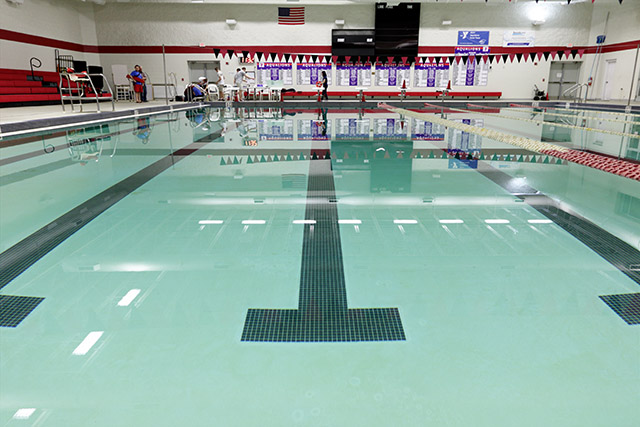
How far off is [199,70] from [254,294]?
18.2 metres

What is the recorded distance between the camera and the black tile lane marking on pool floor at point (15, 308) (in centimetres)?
139

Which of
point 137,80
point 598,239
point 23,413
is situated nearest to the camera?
point 23,413

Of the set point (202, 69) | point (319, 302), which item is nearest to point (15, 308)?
point (319, 302)

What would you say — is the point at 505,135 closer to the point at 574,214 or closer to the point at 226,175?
the point at 574,214

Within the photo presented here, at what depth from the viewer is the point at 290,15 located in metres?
16.9

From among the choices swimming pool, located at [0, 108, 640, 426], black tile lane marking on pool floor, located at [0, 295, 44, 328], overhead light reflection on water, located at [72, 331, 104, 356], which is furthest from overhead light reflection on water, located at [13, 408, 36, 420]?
black tile lane marking on pool floor, located at [0, 295, 44, 328]

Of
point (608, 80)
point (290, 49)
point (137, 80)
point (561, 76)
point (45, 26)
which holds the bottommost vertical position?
point (137, 80)

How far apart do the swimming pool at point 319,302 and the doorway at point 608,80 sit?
1742 cm

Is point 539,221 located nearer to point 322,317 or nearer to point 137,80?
point 322,317

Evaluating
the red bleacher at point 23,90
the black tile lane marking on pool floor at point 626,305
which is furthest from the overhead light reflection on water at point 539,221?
the red bleacher at point 23,90

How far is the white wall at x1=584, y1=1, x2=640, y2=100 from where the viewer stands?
1564cm

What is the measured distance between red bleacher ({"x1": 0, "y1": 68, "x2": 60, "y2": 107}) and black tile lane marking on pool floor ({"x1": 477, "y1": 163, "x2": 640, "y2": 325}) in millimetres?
11949

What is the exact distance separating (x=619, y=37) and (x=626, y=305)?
19.5 metres

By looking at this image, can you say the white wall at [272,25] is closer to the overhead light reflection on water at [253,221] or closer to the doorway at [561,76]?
the doorway at [561,76]
